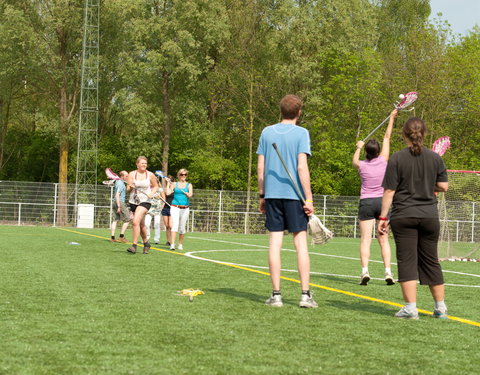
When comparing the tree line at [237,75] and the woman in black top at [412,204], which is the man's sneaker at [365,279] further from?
the tree line at [237,75]

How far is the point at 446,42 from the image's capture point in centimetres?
4428

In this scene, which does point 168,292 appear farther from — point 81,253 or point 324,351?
point 81,253

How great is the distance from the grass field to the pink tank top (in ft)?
4.09

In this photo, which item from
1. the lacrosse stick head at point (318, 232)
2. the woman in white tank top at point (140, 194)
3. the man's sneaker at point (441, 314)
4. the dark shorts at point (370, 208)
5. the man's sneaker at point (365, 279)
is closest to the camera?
the man's sneaker at point (441, 314)

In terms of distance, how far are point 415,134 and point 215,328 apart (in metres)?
2.46

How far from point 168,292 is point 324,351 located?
3.47 m

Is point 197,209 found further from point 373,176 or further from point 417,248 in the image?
point 417,248

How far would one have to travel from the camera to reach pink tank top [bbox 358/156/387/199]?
10336 mm

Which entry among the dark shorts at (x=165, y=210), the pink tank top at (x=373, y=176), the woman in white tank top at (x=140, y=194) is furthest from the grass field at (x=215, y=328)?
the dark shorts at (x=165, y=210)

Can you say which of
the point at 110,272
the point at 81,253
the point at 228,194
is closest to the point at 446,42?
the point at 228,194

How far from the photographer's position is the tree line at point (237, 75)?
44.1 meters

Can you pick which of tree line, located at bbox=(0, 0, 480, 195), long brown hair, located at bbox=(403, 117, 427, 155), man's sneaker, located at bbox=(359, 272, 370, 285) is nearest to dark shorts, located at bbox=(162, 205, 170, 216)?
man's sneaker, located at bbox=(359, 272, 370, 285)

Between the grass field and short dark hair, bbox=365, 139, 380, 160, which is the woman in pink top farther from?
the grass field

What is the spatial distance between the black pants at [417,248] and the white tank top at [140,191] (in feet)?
27.5
